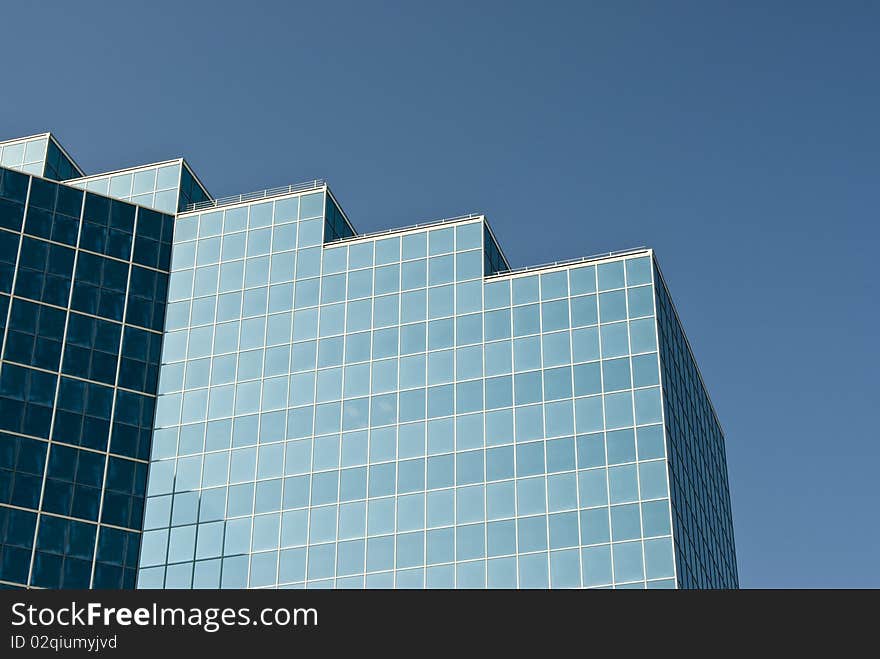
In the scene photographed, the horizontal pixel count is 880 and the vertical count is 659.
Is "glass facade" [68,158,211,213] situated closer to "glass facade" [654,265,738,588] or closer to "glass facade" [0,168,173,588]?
"glass facade" [0,168,173,588]

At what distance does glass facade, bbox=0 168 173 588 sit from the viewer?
293 ft

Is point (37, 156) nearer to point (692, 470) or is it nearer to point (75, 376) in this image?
point (75, 376)

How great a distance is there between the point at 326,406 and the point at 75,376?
16114mm

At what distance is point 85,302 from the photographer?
97.4 m

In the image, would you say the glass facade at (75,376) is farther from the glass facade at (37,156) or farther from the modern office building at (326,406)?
the glass facade at (37,156)

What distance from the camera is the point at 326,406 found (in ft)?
303

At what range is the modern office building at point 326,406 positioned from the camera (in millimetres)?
84938

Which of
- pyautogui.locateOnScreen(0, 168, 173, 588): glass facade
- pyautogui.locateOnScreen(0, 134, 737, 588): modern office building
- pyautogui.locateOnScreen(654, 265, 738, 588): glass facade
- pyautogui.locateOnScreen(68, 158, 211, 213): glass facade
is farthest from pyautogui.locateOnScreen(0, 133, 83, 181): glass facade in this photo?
pyautogui.locateOnScreen(654, 265, 738, 588): glass facade

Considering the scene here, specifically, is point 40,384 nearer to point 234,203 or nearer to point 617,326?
point 234,203

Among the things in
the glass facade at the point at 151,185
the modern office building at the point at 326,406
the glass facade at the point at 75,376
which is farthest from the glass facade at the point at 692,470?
the glass facade at the point at 151,185

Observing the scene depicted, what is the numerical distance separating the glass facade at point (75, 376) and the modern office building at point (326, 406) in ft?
0.45

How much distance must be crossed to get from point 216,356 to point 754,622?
74.0 metres

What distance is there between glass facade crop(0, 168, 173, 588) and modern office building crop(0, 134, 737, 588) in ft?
0.45

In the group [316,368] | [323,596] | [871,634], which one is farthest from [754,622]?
[316,368]
